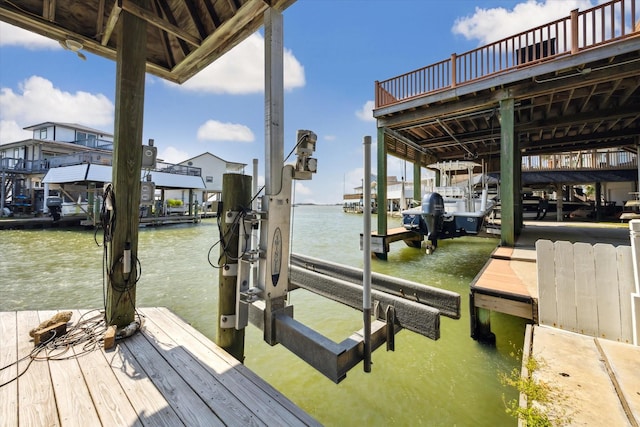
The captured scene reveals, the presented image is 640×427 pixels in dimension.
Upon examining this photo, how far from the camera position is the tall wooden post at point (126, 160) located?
2131 mm

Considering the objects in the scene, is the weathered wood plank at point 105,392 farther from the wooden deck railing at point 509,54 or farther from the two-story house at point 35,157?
the two-story house at point 35,157

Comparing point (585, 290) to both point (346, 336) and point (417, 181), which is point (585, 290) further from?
point (417, 181)

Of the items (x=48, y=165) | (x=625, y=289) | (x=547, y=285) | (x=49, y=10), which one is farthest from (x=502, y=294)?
(x=48, y=165)

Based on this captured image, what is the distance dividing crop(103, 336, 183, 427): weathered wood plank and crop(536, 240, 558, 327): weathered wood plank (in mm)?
2900

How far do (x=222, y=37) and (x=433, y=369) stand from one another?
3776 mm

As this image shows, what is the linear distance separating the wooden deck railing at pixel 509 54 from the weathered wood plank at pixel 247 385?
6901 mm

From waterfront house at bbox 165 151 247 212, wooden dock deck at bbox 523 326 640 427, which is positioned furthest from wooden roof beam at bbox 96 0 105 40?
waterfront house at bbox 165 151 247 212

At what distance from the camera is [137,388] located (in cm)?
158

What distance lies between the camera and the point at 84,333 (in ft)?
7.14

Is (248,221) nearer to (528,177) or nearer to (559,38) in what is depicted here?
(559,38)

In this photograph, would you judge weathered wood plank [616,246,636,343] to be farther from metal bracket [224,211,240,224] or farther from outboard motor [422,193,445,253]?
outboard motor [422,193,445,253]

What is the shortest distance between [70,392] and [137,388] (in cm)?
36

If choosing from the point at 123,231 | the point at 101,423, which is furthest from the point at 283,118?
the point at 101,423

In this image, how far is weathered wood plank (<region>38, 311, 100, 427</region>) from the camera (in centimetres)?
135
